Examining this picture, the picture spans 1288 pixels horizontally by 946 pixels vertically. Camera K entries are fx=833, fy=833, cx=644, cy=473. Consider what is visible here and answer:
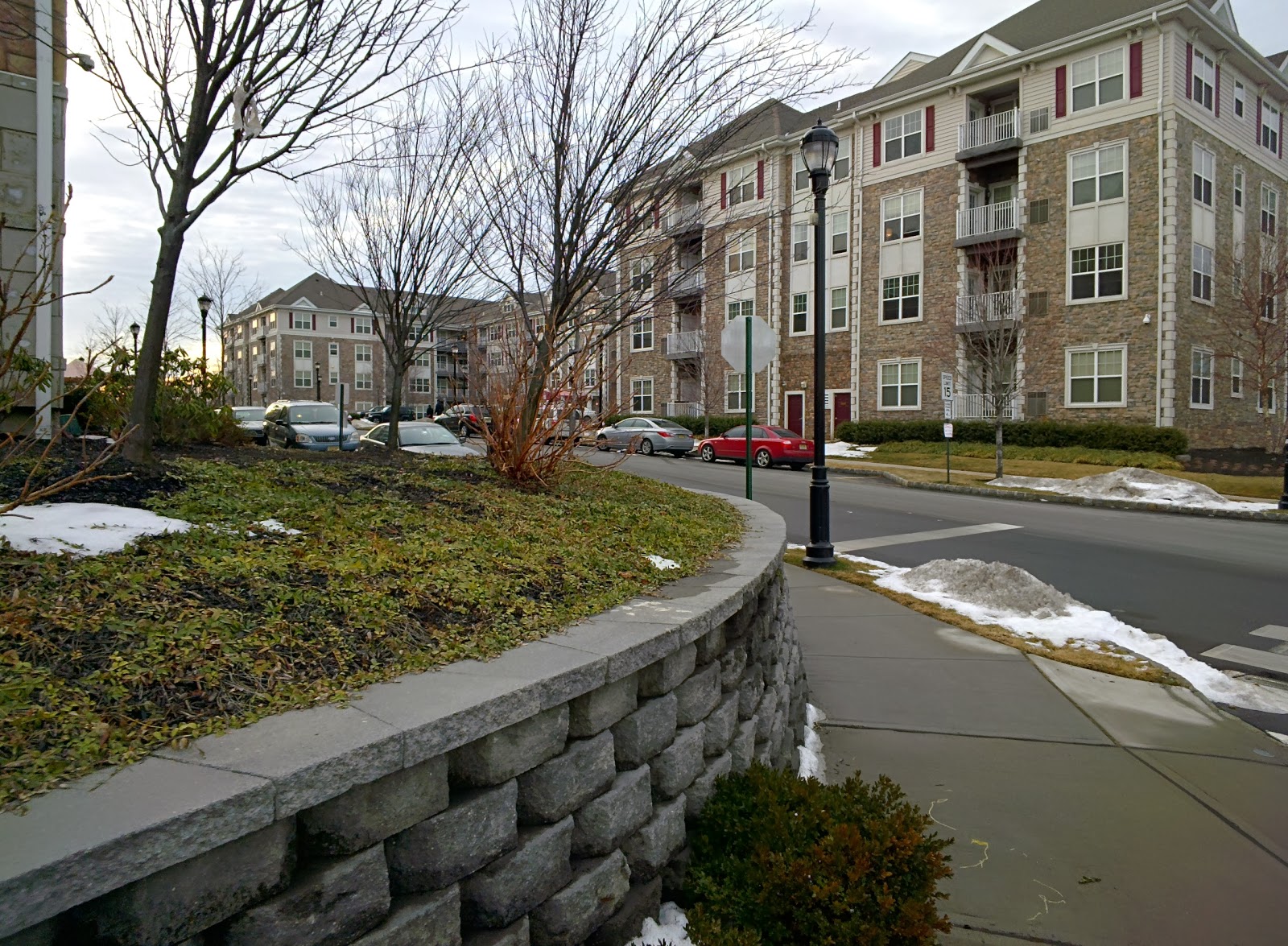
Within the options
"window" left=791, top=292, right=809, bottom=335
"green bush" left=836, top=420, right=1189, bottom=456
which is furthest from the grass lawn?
"window" left=791, top=292, right=809, bottom=335

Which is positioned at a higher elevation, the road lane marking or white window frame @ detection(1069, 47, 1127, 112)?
white window frame @ detection(1069, 47, 1127, 112)

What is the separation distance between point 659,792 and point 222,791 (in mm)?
1719

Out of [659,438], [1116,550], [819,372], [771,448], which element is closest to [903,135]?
[771,448]

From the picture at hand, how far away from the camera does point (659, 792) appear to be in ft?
10.0

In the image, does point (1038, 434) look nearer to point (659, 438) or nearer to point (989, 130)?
point (989, 130)

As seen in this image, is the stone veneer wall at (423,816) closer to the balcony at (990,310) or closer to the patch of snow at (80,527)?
the patch of snow at (80,527)

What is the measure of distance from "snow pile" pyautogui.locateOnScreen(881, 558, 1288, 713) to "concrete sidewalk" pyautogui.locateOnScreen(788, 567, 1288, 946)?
0.50 meters

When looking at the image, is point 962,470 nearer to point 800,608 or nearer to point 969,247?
point 969,247

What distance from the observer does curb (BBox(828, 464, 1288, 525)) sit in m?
15.9

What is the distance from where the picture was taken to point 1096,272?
26625mm

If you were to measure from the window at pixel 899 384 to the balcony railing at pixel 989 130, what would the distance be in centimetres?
786

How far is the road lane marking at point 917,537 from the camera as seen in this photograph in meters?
11.9

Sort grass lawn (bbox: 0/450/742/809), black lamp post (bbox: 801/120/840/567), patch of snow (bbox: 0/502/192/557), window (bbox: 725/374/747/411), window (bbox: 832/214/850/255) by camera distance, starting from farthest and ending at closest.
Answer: window (bbox: 725/374/747/411) → window (bbox: 832/214/850/255) → black lamp post (bbox: 801/120/840/567) → patch of snow (bbox: 0/502/192/557) → grass lawn (bbox: 0/450/742/809)

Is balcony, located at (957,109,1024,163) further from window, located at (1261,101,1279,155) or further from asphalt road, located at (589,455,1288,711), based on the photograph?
asphalt road, located at (589,455,1288,711)
